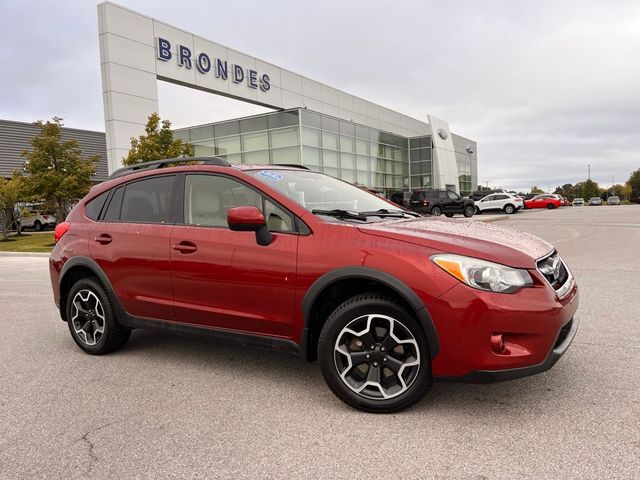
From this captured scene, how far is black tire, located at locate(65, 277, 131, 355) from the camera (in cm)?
444

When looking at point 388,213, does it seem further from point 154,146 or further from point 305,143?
point 305,143

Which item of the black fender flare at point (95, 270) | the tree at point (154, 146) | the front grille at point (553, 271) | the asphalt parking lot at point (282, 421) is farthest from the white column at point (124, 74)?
the front grille at point (553, 271)

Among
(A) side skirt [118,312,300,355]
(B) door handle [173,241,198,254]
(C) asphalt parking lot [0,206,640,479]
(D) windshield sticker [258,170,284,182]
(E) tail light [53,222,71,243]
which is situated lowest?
(C) asphalt parking lot [0,206,640,479]

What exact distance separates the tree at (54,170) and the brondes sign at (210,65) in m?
5.78

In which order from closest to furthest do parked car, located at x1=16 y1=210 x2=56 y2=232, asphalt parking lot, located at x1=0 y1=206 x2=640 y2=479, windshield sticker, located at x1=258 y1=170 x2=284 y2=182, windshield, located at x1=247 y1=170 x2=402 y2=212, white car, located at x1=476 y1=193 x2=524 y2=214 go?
asphalt parking lot, located at x1=0 y1=206 x2=640 y2=479, windshield, located at x1=247 y1=170 x2=402 y2=212, windshield sticker, located at x1=258 y1=170 x2=284 y2=182, parked car, located at x1=16 y1=210 x2=56 y2=232, white car, located at x1=476 y1=193 x2=524 y2=214

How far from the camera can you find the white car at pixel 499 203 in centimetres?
3666

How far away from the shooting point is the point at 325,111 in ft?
107

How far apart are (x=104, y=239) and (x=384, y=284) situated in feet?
8.98

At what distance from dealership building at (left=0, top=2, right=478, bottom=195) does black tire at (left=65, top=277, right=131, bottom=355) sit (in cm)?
1678

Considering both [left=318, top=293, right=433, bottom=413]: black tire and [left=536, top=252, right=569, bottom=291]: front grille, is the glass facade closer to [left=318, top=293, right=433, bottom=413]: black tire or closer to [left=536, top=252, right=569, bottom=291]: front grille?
[left=536, top=252, right=569, bottom=291]: front grille

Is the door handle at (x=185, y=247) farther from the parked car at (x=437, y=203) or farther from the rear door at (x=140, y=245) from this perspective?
the parked car at (x=437, y=203)

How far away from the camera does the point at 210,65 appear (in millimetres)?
23875

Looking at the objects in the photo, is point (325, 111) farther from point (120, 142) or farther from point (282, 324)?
point (282, 324)

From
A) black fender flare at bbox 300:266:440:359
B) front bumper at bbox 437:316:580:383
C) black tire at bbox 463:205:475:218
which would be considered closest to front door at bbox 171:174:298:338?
black fender flare at bbox 300:266:440:359
